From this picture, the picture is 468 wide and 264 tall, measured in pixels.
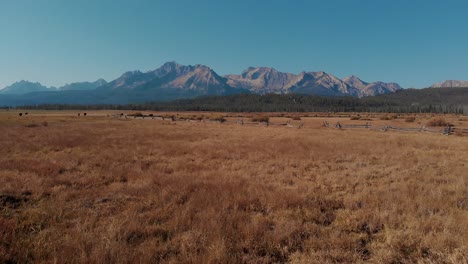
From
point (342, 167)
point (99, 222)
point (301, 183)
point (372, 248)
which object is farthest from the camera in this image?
point (342, 167)

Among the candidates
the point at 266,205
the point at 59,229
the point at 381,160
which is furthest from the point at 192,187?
the point at 381,160

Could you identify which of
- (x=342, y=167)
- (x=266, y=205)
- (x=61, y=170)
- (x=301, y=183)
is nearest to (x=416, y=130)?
(x=342, y=167)

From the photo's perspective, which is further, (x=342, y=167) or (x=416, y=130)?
(x=416, y=130)

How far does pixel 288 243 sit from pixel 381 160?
12.4 meters

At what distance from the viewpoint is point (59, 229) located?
5.56 metres

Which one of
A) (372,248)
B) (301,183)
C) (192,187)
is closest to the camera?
(372,248)

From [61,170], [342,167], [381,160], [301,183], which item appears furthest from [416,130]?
[61,170]

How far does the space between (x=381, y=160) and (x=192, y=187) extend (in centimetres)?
1153

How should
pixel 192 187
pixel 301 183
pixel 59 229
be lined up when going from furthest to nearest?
pixel 301 183 < pixel 192 187 < pixel 59 229

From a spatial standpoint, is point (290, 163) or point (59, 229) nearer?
point (59, 229)

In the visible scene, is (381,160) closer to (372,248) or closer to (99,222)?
(372,248)

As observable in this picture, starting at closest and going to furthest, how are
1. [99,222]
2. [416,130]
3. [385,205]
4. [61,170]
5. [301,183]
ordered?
[99,222]
[385,205]
[301,183]
[61,170]
[416,130]

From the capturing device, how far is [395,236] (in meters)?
5.29

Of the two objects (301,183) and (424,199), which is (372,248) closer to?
(424,199)
